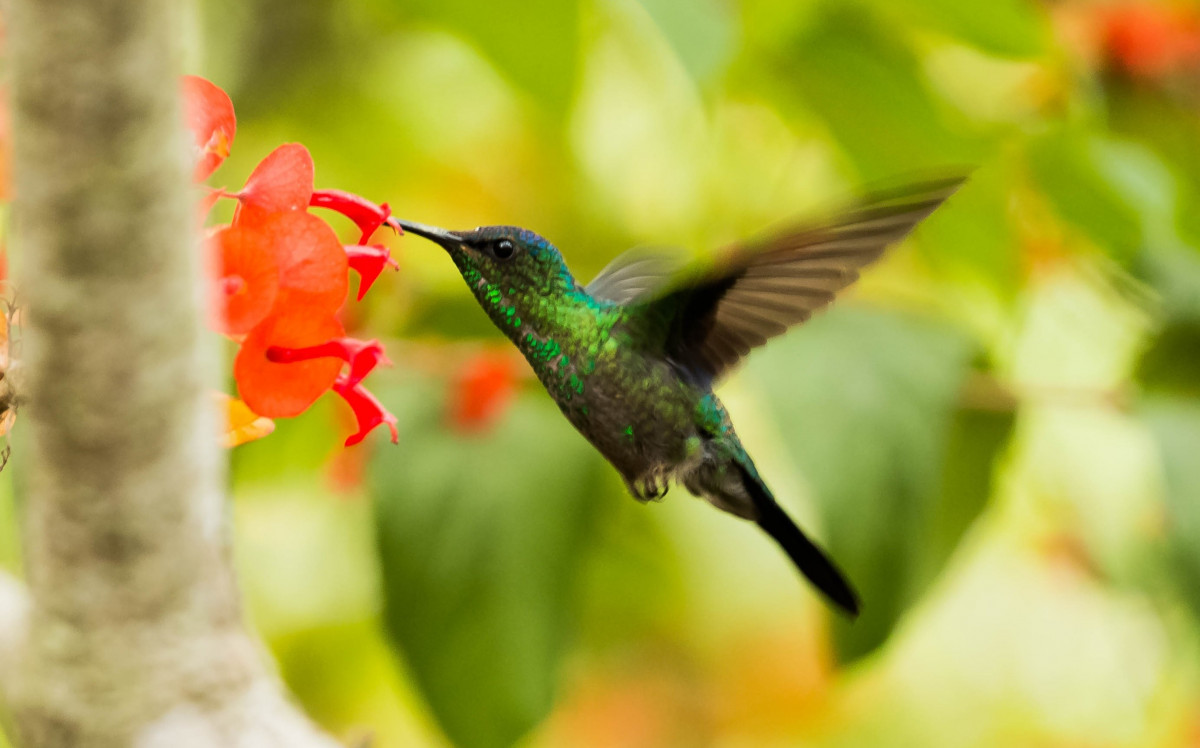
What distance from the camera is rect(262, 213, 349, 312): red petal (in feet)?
1.72

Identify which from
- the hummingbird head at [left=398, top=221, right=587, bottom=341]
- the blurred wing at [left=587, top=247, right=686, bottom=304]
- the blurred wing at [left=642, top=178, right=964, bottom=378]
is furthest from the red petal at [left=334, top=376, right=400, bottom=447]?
the blurred wing at [left=587, top=247, right=686, bottom=304]

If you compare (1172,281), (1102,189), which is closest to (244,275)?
(1102,189)

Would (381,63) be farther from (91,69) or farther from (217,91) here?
(91,69)

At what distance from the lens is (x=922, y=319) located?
134cm

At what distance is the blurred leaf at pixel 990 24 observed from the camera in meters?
1.20

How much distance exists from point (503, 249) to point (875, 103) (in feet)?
2.49

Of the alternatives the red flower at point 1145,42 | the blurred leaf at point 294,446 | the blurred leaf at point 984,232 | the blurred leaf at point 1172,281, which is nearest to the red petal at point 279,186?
the blurred leaf at point 294,446

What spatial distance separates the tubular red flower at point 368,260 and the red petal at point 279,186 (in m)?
0.05

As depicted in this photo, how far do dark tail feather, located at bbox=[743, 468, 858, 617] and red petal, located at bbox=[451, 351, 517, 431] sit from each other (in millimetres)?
453

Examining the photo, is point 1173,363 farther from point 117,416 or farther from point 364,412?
point 117,416

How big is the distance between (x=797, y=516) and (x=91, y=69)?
175 cm

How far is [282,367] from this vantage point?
55cm

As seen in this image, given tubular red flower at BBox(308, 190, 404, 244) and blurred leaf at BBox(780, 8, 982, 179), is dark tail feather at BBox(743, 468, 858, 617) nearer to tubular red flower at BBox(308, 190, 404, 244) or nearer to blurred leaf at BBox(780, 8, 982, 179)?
tubular red flower at BBox(308, 190, 404, 244)

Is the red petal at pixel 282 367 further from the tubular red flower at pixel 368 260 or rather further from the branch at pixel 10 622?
the branch at pixel 10 622
